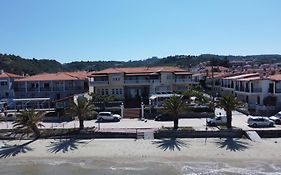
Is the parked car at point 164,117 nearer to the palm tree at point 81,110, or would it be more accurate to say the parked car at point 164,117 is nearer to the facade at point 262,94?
the palm tree at point 81,110

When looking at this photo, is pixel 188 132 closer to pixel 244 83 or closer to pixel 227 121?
pixel 227 121

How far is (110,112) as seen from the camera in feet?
174

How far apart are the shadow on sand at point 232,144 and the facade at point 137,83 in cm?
2511

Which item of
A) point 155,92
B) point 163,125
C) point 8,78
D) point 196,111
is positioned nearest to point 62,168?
point 163,125

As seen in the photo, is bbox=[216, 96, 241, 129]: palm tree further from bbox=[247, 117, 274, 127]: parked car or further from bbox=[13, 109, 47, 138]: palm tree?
bbox=[13, 109, 47, 138]: palm tree

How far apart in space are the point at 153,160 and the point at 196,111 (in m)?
20.1

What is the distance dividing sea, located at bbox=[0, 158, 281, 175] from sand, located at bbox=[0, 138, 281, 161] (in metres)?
1.13

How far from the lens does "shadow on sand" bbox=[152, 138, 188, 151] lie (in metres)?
36.9

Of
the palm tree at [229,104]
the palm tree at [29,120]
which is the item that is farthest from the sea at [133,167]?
the palm tree at [229,104]

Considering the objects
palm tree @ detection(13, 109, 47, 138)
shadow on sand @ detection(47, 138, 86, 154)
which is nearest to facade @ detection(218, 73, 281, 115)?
shadow on sand @ detection(47, 138, 86, 154)

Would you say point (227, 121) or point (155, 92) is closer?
point (227, 121)

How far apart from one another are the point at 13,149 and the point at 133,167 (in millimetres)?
13567

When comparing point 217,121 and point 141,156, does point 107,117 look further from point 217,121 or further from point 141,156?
point 141,156

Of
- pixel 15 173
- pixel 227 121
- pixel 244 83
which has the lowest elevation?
pixel 15 173
